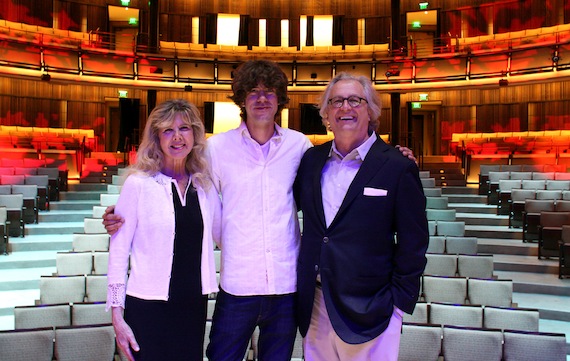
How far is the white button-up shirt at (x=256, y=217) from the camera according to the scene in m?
1.68

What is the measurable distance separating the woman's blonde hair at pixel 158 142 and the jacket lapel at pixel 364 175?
407 mm

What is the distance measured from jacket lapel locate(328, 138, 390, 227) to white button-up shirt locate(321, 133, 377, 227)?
32 mm

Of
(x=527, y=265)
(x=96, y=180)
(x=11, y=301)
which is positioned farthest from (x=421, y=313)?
(x=96, y=180)

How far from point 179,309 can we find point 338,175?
60 centimetres

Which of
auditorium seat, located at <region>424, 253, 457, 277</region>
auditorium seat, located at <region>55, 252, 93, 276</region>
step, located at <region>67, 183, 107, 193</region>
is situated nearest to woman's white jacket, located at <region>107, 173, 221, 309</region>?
auditorium seat, located at <region>55, 252, 93, 276</region>

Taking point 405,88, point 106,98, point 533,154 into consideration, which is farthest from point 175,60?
point 533,154

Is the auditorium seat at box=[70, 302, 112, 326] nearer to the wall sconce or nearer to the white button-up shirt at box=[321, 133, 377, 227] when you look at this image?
the white button-up shirt at box=[321, 133, 377, 227]

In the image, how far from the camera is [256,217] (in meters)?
1.69

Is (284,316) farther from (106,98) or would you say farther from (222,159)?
(106,98)

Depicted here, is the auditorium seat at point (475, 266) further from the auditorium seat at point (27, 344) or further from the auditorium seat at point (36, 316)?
the auditorium seat at point (27, 344)

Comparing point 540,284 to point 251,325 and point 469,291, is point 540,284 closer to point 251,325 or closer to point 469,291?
point 469,291

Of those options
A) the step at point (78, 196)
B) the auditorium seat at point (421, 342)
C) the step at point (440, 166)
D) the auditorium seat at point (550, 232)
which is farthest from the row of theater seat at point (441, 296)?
the step at point (440, 166)

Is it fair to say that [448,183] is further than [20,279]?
Yes

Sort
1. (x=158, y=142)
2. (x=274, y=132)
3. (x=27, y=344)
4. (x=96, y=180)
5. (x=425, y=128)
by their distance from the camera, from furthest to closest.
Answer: (x=425, y=128) < (x=96, y=180) < (x=27, y=344) < (x=274, y=132) < (x=158, y=142)
